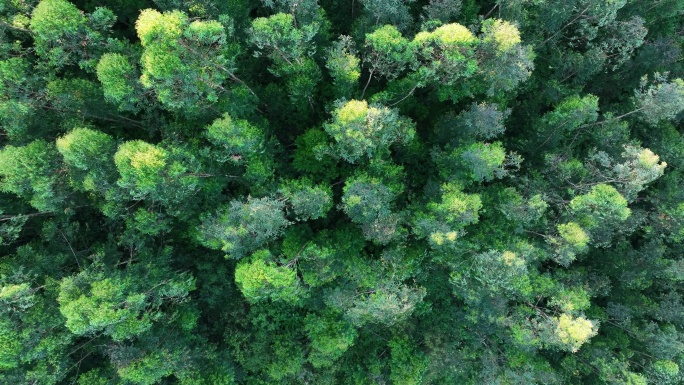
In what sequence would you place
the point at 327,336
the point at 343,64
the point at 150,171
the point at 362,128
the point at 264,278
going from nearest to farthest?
the point at 150,171
the point at 362,128
the point at 264,278
the point at 343,64
the point at 327,336

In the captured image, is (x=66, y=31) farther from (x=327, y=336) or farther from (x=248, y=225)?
(x=327, y=336)

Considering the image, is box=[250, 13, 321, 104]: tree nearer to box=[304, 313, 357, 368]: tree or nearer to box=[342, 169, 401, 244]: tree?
box=[342, 169, 401, 244]: tree

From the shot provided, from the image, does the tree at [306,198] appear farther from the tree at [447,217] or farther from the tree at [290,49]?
the tree at [447,217]

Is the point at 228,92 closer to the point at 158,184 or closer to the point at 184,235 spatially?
the point at 158,184

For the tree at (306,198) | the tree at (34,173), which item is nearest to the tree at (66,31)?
the tree at (34,173)

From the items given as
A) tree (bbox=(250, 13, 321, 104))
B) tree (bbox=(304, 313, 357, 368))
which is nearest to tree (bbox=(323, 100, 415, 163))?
tree (bbox=(250, 13, 321, 104))

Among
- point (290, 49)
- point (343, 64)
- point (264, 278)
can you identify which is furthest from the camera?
point (343, 64)

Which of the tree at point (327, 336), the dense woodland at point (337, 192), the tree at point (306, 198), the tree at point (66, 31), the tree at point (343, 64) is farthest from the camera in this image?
the tree at point (327, 336)

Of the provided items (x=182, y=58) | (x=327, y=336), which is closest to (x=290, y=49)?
(x=182, y=58)
